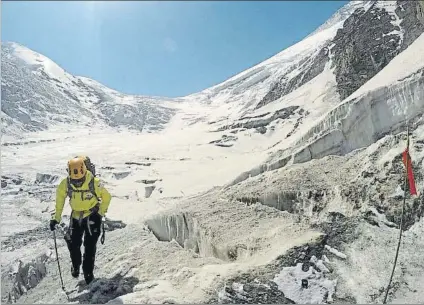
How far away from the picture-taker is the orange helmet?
739cm

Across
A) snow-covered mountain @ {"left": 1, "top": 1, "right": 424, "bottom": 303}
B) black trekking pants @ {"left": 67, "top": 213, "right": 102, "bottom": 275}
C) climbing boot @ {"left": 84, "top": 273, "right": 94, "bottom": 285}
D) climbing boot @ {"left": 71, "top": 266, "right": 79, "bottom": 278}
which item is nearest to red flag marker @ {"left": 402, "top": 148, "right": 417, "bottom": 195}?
snow-covered mountain @ {"left": 1, "top": 1, "right": 424, "bottom": 303}

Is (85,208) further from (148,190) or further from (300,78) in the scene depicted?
(300,78)

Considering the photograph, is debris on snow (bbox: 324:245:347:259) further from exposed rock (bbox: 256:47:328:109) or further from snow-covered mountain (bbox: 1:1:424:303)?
exposed rock (bbox: 256:47:328:109)

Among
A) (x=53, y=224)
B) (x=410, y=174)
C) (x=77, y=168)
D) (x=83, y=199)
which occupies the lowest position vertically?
(x=410, y=174)

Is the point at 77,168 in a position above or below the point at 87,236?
above

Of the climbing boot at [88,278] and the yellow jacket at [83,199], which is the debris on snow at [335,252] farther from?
the climbing boot at [88,278]

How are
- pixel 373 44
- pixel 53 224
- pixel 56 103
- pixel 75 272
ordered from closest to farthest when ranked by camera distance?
pixel 53 224
pixel 75 272
pixel 373 44
pixel 56 103

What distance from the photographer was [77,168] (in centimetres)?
744

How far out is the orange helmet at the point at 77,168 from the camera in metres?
7.39

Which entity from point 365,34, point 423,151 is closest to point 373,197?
point 423,151

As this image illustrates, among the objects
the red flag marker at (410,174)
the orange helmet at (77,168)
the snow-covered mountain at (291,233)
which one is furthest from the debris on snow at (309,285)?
the orange helmet at (77,168)

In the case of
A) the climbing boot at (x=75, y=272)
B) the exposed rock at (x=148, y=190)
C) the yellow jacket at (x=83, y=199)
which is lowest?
the climbing boot at (x=75, y=272)

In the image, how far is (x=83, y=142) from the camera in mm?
82500

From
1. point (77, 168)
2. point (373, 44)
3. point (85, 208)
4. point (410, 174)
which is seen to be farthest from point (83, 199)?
point (373, 44)
